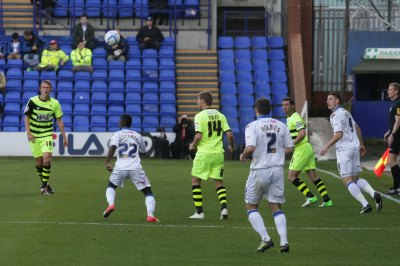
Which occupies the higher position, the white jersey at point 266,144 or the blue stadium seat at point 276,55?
the blue stadium seat at point 276,55

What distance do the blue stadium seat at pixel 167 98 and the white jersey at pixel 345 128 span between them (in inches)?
765

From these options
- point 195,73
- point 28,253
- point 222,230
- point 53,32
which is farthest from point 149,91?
point 28,253

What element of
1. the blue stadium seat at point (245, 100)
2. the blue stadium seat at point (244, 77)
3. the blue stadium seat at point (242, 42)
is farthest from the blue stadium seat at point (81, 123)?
the blue stadium seat at point (242, 42)

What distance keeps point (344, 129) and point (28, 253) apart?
671 cm

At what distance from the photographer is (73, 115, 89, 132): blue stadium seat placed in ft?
114

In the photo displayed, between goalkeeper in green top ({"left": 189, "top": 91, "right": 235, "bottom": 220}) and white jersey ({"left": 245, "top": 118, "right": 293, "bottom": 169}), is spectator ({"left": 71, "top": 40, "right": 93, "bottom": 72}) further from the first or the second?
white jersey ({"left": 245, "top": 118, "right": 293, "bottom": 169})

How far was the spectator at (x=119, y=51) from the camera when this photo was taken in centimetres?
3750

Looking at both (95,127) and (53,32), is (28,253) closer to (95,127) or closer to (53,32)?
(95,127)

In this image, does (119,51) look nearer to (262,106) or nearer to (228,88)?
(228,88)

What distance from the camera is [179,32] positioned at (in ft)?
129

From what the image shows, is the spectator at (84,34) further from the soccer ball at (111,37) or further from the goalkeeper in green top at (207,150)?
the goalkeeper in green top at (207,150)

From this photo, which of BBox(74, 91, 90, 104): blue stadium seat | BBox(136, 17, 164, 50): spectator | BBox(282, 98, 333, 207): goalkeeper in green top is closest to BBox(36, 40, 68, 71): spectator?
BBox(74, 91, 90, 104): blue stadium seat

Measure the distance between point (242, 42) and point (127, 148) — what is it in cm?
2437

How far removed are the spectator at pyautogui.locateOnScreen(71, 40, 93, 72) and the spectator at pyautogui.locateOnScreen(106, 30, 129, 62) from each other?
0.94 metres
